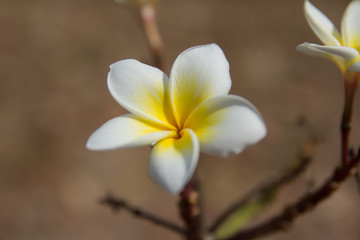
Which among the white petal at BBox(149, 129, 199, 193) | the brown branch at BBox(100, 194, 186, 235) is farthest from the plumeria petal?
the brown branch at BBox(100, 194, 186, 235)

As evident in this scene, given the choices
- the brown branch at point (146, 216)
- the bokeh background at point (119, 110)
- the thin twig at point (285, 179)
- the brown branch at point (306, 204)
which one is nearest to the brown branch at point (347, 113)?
the brown branch at point (306, 204)

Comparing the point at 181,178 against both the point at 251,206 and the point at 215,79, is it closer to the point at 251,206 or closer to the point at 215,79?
the point at 215,79

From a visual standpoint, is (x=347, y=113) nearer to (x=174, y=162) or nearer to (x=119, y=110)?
(x=174, y=162)

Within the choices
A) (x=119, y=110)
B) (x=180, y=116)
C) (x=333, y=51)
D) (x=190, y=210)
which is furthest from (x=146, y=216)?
(x=119, y=110)

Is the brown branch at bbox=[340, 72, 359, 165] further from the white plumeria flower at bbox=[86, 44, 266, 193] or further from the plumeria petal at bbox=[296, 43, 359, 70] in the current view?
the white plumeria flower at bbox=[86, 44, 266, 193]

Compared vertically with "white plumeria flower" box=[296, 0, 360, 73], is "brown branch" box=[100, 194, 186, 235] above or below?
below

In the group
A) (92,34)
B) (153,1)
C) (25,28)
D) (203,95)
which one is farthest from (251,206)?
(25,28)
